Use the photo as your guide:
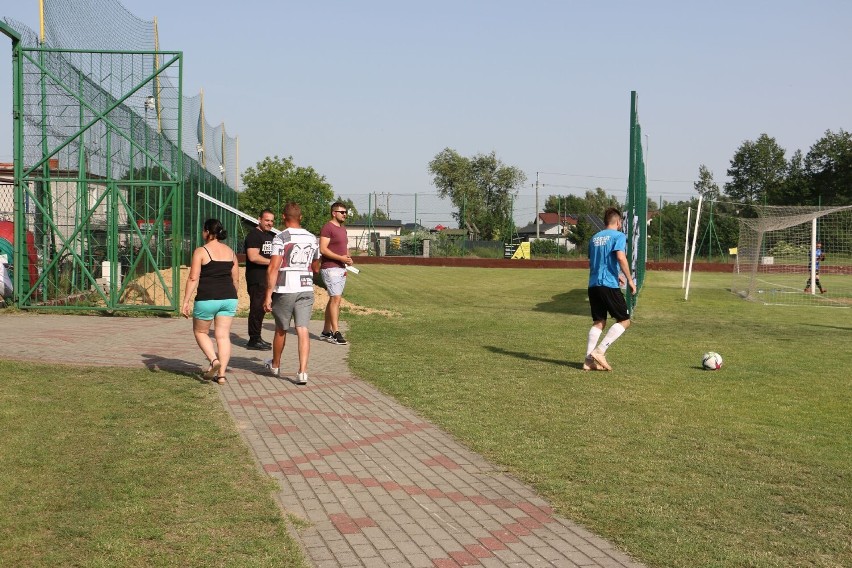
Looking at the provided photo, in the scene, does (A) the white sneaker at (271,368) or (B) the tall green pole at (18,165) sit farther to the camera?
(B) the tall green pole at (18,165)

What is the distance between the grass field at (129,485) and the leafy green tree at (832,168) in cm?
7363

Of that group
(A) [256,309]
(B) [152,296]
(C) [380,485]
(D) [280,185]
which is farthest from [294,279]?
(D) [280,185]

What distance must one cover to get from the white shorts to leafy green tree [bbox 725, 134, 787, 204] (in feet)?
246

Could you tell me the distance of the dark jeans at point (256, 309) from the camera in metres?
12.1

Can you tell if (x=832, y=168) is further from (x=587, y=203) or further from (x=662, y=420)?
(x=662, y=420)

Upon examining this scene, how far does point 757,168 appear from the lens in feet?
276

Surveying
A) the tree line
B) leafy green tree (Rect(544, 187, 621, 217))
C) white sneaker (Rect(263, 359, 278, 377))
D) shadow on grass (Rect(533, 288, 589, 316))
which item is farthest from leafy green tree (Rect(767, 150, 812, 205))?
white sneaker (Rect(263, 359, 278, 377))

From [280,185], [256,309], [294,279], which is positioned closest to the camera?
[294,279]

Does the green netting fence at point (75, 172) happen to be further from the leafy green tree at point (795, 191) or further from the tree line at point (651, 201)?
the leafy green tree at point (795, 191)

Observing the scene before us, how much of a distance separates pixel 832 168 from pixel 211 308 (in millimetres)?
76077

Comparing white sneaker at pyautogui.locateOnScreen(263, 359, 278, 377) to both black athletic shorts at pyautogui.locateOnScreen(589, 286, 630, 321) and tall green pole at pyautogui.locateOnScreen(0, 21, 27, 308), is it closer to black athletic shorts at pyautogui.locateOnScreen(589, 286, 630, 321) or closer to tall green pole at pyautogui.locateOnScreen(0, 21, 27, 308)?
black athletic shorts at pyautogui.locateOnScreen(589, 286, 630, 321)

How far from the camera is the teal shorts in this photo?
928 cm

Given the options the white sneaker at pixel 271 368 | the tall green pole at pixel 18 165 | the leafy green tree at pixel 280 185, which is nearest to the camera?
the white sneaker at pixel 271 368

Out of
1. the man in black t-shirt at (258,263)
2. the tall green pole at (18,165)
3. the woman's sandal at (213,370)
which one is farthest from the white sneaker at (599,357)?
the tall green pole at (18,165)
